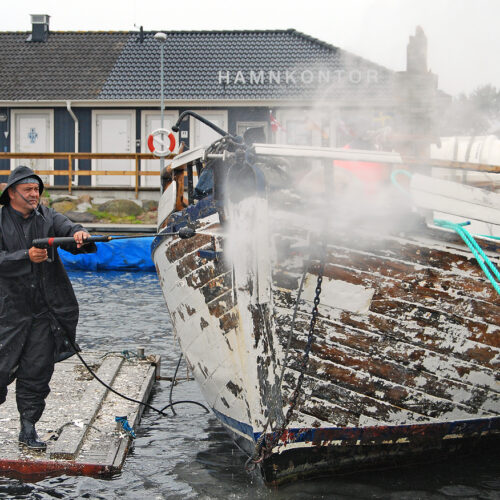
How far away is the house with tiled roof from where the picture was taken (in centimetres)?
2350

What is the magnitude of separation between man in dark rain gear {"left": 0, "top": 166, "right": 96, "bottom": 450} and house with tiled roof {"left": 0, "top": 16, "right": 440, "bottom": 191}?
58.6 feet

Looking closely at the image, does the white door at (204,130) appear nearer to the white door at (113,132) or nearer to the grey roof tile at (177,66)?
the grey roof tile at (177,66)

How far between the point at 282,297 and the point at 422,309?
98 cm

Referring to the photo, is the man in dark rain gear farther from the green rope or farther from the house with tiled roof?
the house with tiled roof

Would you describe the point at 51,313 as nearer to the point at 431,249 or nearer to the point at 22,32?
the point at 431,249

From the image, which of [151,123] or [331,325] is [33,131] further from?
[331,325]

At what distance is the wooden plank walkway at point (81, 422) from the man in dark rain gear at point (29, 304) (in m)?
0.21

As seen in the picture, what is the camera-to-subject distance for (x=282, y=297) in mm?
4562

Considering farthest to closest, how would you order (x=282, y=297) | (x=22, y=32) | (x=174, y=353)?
(x=22, y=32) < (x=174, y=353) < (x=282, y=297)

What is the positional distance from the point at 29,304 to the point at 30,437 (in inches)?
38.1

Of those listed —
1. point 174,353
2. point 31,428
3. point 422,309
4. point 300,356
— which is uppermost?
point 422,309

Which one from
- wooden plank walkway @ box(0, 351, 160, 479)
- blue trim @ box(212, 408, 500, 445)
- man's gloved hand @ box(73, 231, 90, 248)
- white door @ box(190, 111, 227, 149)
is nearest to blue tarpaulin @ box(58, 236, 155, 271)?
white door @ box(190, 111, 227, 149)

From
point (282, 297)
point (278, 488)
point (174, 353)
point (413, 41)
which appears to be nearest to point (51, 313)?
point (282, 297)

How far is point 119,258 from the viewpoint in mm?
17656
